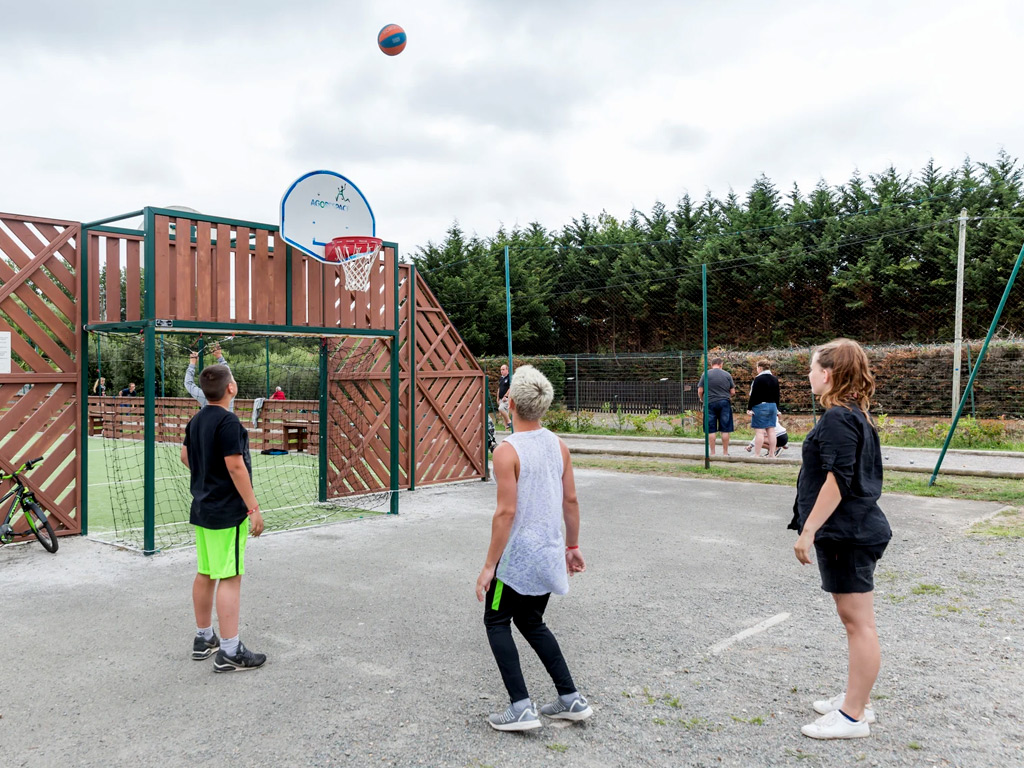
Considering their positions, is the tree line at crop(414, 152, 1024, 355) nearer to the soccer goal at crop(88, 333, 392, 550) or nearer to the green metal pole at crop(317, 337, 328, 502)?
the soccer goal at crop(88, 333, 392, 550)

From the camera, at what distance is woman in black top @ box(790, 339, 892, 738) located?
3.32 metres

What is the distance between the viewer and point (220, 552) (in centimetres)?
429

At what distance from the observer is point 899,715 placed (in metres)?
→ 3.62

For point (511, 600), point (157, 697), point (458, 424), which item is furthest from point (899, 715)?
point (458, 424)

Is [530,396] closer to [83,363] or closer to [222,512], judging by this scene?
[222,512]

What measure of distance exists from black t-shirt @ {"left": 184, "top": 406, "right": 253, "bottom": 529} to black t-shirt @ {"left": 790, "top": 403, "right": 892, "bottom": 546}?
9.48ft

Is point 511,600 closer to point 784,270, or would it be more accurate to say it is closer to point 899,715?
point 899,715

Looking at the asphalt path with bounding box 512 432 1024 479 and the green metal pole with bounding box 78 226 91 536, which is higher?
the green metal pole with bounding box 78 226 91 536

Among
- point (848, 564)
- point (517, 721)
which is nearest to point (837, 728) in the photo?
point (848, 564)

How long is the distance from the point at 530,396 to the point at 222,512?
1.91 meters

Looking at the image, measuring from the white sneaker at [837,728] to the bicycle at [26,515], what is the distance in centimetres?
647

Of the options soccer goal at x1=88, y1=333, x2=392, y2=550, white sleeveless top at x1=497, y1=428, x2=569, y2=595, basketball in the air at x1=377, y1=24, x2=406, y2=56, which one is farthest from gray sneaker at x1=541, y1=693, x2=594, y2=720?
basketball in the air at x1=377, y1=24, x2=406, y2=56

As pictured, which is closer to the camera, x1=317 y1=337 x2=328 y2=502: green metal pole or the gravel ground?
the gravel ground

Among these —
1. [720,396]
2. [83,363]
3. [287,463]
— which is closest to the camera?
[83,363]
